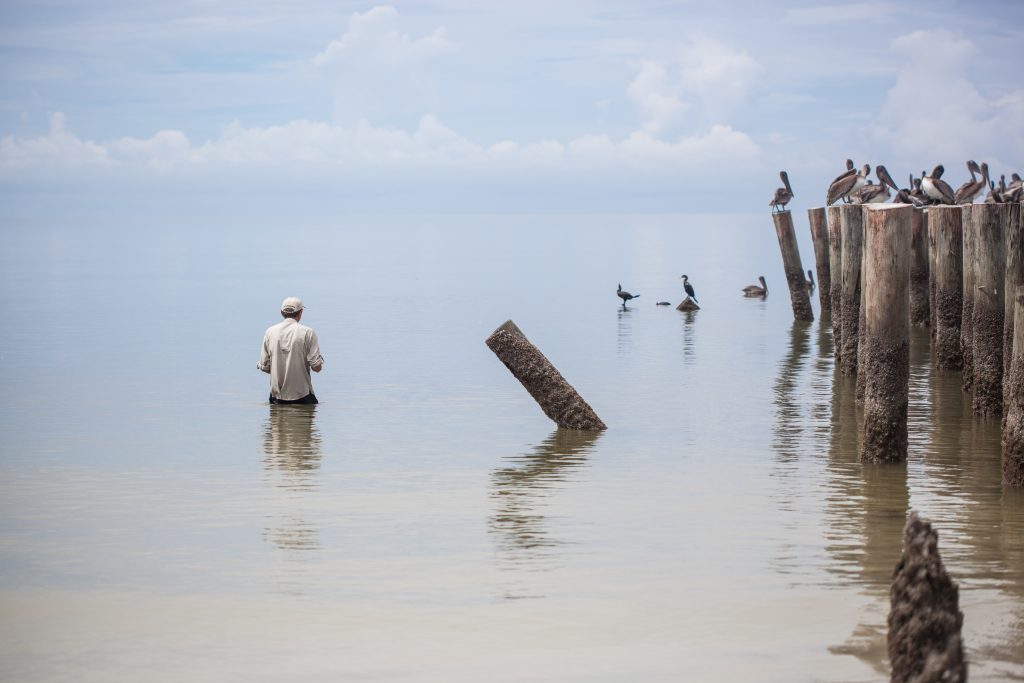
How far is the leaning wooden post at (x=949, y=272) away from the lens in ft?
52.1

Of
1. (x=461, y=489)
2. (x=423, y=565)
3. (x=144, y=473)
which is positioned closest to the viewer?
(x=423, y=565)

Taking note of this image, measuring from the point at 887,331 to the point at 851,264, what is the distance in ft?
20.1

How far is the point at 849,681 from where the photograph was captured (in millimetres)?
6395

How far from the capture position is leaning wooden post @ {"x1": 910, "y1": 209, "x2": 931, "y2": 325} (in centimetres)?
2000

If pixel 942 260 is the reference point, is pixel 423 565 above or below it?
below

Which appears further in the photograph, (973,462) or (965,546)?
(973,462)

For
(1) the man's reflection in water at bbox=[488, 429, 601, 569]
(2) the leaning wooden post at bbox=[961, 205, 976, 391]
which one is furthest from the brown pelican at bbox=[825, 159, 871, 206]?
(1) the man's reflection in water at bbox=[488, 429, 601, 569]

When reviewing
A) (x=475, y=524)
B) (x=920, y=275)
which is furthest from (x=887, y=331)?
(x=920, y=275)

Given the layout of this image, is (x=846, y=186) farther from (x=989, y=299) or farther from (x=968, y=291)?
(x=989, y=299)

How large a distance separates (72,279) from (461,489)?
143ft

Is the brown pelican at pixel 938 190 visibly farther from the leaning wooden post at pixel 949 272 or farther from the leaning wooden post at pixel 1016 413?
the leaning wooden post at pixel 1016 413

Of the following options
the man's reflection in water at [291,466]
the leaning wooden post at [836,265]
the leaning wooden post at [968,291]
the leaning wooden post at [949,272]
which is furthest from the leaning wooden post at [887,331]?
the leaning wooden post at [836,265]

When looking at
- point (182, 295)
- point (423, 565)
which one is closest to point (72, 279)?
point (182, 295)

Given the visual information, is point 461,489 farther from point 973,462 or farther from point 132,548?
point 973,462
